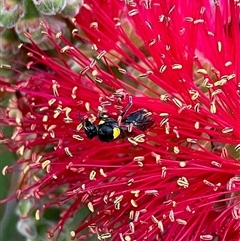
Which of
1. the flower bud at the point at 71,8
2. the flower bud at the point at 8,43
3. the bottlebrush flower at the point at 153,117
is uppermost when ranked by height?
the flower bud at the point at 71,8

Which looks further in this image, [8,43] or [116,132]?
[8,43]

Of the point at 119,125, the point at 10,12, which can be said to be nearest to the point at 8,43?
the point at 10,12

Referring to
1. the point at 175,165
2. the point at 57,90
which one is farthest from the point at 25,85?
the point at 175,165

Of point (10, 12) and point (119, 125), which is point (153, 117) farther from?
point (10, 12)

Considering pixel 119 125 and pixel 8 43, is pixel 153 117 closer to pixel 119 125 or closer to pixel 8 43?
pixel 119 125

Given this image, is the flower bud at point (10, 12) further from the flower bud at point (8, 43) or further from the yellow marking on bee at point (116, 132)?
the yellow marking on bee at point (116, 132)

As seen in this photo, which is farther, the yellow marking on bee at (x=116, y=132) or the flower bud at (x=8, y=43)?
the flower bud at (x=8, y=43)

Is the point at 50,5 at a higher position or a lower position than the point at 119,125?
higher

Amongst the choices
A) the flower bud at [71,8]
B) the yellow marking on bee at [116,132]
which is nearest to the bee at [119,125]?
the yellow marking on bee at [116,132]
